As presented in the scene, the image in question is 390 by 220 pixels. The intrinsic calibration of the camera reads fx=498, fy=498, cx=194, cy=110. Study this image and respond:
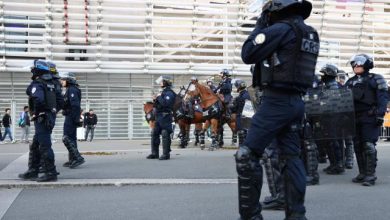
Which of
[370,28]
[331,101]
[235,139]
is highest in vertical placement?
[370,28]

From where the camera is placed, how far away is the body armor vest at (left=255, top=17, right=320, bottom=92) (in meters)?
4.25

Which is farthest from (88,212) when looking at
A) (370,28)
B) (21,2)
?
(370,28)

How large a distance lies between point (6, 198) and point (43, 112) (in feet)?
5.78

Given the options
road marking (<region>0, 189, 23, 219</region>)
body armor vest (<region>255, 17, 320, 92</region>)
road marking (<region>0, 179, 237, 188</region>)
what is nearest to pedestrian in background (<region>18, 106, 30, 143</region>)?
road marking (<region>0, 179, 237, 188</region>)

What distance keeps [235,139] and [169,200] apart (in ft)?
36.6

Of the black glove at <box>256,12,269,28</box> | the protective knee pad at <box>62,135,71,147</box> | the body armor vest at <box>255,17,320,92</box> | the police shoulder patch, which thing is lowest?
the protective knee pad at <box>62,135,71,147</box>

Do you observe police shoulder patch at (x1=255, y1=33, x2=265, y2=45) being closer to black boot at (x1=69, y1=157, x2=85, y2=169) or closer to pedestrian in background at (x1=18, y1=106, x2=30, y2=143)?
black boot at (x1=69, y1=157, x2=85, y2=169)

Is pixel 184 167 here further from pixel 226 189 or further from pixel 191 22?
pixel 191 22

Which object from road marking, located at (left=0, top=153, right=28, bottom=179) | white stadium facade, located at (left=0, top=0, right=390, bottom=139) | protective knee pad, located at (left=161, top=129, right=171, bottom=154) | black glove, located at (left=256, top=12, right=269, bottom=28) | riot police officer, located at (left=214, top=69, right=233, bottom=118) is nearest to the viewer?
black glove, located at (left=256, top=12, right=269, bottom=28)

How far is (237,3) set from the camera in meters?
23.3

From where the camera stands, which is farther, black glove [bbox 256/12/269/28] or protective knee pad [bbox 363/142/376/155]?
protective knee pad [bbox 363/142/376/155]

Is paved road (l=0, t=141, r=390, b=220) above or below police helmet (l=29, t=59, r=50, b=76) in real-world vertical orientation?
below

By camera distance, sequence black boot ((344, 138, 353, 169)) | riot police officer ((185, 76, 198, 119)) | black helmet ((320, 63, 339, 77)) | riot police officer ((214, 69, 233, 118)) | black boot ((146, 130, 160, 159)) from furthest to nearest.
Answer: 1. riot police officer ((214, 69, 233, 118))
2. riot police officer ((185, 76, 198, 119))
3. black boot ((146, 130, 160, 159))
4. black boot ((344, 138, 353, 169))
5. black helmet ((320, 63, 339, 77))

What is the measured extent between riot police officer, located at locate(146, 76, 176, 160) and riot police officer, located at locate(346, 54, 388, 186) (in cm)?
502
